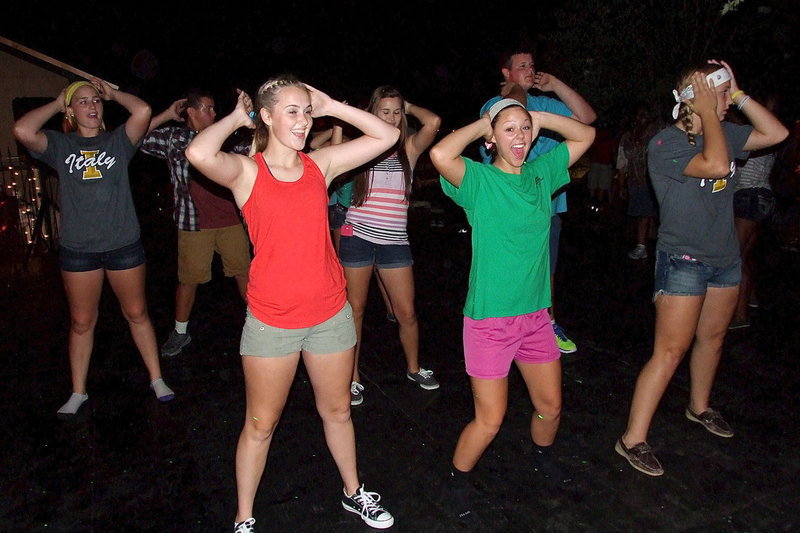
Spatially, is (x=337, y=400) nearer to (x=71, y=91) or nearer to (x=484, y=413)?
(x=484, y=413)

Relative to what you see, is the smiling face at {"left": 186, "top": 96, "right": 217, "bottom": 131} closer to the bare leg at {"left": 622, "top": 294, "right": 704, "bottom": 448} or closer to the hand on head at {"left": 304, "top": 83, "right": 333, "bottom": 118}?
the hand on head at {"left": 304, "top": 83, "right": 333, "bottom": 118}

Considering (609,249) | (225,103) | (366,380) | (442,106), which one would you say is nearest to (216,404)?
(366,380)

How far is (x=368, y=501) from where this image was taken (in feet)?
10.8

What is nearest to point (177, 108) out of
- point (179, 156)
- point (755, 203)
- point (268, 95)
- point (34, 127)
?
point (179, 156)

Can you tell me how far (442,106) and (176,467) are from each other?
2235 centimetres

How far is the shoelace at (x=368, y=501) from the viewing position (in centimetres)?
327

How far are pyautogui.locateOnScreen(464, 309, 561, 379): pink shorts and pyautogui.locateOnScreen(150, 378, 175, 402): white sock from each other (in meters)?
2.48

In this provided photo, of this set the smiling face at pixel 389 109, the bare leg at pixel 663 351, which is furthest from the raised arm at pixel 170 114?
the bare leg at pixel 663 351

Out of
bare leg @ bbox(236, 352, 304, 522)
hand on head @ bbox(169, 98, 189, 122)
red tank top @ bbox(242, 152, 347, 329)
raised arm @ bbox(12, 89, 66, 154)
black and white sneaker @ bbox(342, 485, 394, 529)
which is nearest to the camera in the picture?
red tank top @ bbox(242, 152, 347, 329)

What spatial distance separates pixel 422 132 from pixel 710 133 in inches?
68.7

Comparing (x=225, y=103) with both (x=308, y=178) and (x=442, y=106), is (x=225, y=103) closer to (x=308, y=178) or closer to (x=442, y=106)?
(x=442, y=106)

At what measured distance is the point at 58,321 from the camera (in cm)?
646

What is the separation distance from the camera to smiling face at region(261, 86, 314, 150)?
2.79 meters

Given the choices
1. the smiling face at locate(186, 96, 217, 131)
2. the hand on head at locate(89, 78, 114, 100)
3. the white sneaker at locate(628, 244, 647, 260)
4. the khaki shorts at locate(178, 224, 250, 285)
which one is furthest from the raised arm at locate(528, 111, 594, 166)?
the white sneaker at locate(628, 244, 647, 260)
